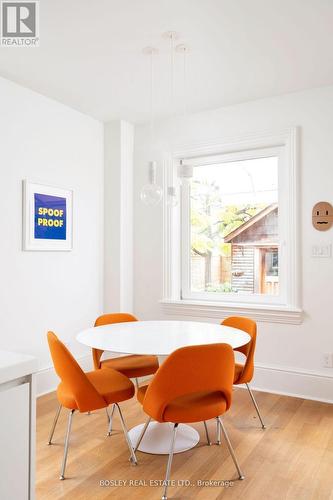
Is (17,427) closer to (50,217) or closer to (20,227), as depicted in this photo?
(20,227)

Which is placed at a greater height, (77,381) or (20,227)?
(20,227)

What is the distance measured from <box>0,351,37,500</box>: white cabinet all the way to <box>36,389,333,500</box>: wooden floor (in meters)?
1.14

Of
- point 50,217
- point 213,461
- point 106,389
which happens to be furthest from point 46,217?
point 213,461

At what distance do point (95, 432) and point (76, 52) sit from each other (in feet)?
8.73

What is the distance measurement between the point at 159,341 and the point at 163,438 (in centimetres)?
A: 74

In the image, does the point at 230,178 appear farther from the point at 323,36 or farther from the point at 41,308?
the point at 41,308

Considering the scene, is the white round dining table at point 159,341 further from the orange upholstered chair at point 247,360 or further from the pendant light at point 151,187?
the pendant light at point 151,187

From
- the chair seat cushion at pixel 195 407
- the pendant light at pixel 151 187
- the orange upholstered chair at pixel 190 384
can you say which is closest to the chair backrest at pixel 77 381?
the orange upholstered chair at pixel 190 384

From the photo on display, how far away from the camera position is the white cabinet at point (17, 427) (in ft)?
3.48

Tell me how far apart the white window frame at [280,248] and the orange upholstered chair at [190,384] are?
167cm

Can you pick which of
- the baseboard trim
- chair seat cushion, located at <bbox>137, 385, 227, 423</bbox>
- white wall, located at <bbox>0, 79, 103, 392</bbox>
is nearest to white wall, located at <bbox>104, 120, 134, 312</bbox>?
white wall, located at <bbox>0, 79, 103, 392</bbox>

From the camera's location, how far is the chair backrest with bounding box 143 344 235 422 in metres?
1.96

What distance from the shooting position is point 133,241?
446 cm

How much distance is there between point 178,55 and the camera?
115 inches
